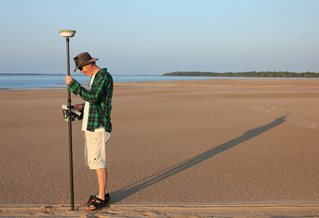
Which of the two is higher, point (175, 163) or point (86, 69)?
point (86, 69)

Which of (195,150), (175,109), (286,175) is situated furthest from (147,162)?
(175,109)

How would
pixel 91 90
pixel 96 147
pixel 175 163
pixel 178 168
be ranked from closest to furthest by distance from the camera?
pixel 91 90 → pixel 96 147 → pixel 178 168 → pixel 175 163

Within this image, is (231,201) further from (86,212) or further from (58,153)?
(58,153)

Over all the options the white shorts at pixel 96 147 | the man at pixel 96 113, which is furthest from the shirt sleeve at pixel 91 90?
the white shorts at pixel 96 147

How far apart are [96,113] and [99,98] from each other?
214 millimetres

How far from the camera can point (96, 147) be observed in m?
4.96

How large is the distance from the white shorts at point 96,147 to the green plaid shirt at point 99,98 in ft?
0.30

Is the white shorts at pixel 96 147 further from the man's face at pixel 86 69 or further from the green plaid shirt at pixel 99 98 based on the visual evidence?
the man's face at pixel 86 69

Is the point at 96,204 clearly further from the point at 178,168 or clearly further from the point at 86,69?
the point at 178,168

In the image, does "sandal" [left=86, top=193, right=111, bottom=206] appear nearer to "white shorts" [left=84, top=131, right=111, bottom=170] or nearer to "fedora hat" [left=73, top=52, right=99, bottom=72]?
"white shorts" [left=84, top=131, right=111, bottom=170]

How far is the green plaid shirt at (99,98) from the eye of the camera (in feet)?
15.4

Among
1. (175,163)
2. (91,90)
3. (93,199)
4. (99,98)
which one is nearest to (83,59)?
(91,90)

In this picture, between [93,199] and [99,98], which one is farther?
[93,199]

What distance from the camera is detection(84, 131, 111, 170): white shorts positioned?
4.94 meters
